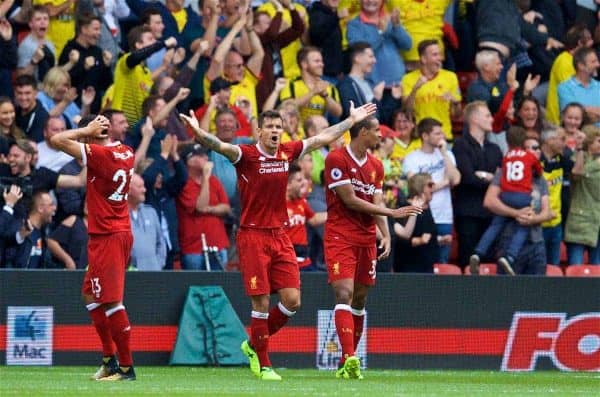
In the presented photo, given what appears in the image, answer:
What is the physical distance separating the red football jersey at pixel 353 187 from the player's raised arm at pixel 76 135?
2549 millimetres

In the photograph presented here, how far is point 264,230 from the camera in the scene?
15164 millimetres

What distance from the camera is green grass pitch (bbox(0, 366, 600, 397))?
516 inches

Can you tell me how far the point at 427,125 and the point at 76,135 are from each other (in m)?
7.33

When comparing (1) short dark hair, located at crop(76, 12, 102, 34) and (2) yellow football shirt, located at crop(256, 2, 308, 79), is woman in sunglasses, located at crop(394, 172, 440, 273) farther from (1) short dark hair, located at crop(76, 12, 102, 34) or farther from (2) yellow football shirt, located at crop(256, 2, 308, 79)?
(1) short dark hair, located at crop(76, 12, 102, 34)

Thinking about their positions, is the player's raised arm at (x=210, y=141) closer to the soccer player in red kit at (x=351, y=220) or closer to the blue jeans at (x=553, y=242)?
the soccer player in red kit at (x=351, y=220)

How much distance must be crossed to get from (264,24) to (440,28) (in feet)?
10.0

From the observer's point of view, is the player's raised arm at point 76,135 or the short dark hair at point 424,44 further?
the short dark hair at point 424,44

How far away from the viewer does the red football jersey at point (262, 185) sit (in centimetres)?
1508

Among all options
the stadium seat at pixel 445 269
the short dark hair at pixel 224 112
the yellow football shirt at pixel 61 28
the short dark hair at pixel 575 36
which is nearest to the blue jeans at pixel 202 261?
the short dark hair at pixel 224 112

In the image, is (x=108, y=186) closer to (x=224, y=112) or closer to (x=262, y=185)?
(x=262, y=185)

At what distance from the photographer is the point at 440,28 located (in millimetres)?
23422

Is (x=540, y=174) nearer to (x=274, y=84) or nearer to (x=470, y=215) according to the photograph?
(x=470, y=215)

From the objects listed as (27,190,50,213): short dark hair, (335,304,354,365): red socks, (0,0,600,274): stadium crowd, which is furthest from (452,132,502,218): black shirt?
(27,190,50,213): short dark hair

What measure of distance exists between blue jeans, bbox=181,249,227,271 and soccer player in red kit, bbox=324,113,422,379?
314 centimetres
